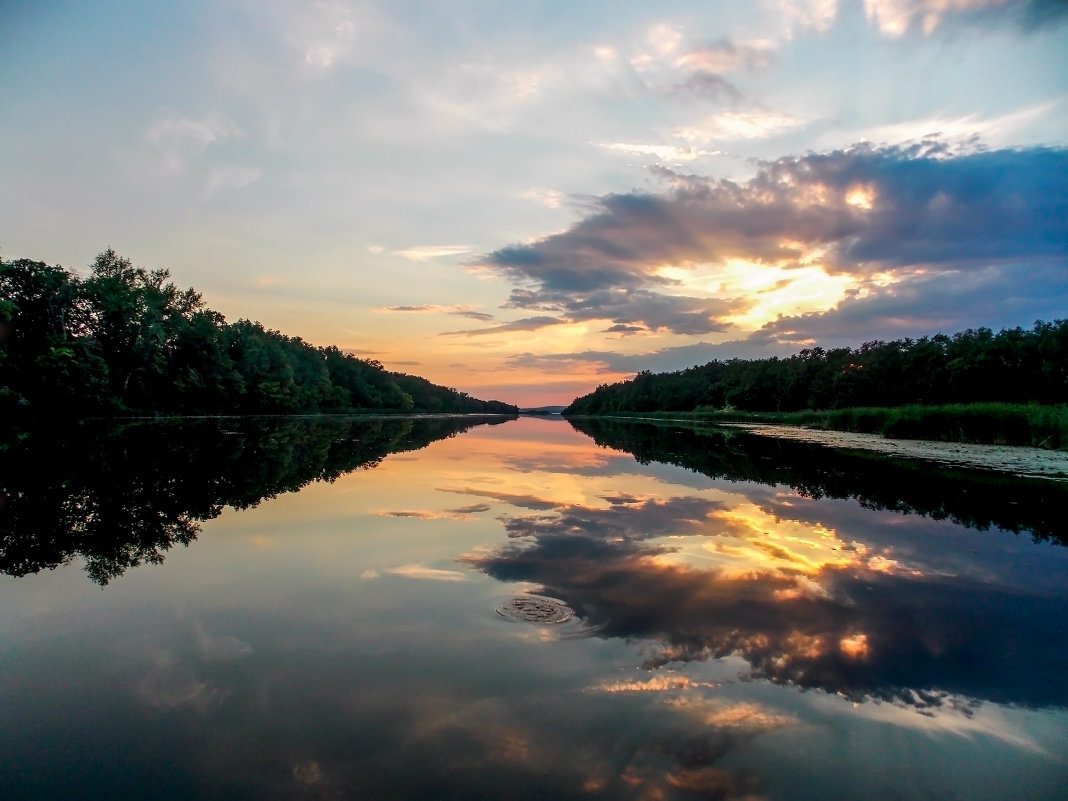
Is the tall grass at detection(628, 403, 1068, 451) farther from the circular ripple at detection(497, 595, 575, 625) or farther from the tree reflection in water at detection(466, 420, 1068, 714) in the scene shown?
the circular ripple at detection(497, 595, 575, 625)

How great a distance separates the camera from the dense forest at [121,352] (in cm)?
3678

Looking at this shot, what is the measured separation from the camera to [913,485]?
1481cm

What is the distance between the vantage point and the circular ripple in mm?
5145

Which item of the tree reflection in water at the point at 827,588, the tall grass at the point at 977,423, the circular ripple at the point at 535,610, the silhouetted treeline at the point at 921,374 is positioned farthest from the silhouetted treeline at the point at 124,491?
the silhouetted treeline at the point at 921,374

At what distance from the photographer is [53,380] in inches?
1458

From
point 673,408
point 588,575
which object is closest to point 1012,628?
point 588,575

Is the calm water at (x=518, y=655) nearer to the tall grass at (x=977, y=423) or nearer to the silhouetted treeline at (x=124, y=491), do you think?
the silhouetted treeline at (x=124, y=491)

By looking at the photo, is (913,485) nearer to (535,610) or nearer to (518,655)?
(535,610)

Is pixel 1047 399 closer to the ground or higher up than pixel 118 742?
higher up

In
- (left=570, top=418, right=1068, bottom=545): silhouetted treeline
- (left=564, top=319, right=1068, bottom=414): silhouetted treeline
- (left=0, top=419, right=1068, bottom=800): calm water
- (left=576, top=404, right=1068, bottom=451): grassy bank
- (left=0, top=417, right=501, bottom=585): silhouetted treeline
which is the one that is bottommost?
(left=0, top=419, right=1068, bottom=800): calm water

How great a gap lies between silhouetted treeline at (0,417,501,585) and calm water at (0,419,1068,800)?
10 centimetres

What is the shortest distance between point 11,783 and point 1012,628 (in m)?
7.42

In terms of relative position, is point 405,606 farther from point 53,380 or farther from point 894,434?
point 53,380

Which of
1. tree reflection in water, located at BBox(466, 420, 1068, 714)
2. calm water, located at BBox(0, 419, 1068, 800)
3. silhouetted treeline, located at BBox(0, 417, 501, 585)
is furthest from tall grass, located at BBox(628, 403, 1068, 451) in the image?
silhouetted treeline, located at BBox(0, 417, 501, 585)
